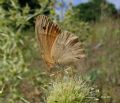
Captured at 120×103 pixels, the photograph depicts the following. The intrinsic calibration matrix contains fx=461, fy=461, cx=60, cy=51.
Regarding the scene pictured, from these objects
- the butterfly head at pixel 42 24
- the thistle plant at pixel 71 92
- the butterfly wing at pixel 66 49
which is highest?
the butterfly head at pixel 42 24

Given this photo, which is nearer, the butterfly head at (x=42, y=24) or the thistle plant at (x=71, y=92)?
the thistle plant at (x=71, y=92)

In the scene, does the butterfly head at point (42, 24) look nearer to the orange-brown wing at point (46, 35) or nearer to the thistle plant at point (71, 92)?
the orange-brown wing at point (46, 35)

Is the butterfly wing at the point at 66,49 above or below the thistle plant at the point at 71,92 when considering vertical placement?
above

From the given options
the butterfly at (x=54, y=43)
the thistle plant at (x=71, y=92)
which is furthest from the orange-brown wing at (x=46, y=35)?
the thistle plant at (x=71, y=92)

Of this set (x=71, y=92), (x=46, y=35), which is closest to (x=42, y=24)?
(x=46, y=35)

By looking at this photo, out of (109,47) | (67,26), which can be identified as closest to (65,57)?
(67,26)

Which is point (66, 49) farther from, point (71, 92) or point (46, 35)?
point (71, 92)

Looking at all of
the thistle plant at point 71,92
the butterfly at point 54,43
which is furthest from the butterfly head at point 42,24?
the thistle plant at point 71,92

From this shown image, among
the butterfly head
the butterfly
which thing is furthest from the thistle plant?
the butterfly head
